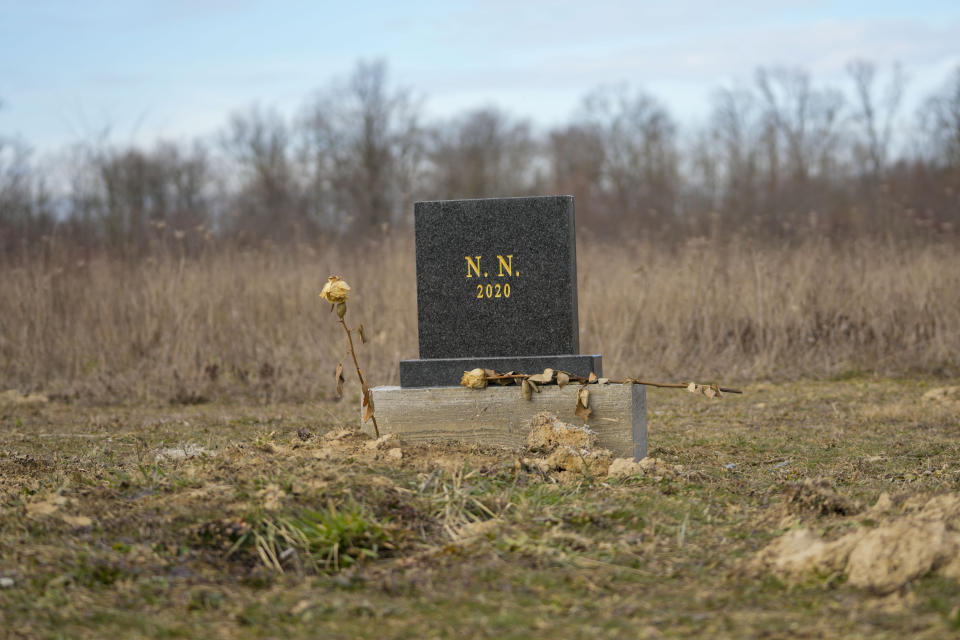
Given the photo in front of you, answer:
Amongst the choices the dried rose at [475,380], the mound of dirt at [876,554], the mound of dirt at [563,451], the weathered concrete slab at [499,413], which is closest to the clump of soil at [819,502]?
the mound of dirt at [876,554]

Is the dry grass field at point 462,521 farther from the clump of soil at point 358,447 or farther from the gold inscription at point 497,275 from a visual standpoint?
the gold inscription at point 497,275

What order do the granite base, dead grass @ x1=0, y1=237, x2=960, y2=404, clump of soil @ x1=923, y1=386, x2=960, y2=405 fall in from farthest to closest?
dead grass @ x1=0, y1=237, x2=960, y2=404
clump of soil @ x1=923, y1=386, x2=960, y2=405
the granite base

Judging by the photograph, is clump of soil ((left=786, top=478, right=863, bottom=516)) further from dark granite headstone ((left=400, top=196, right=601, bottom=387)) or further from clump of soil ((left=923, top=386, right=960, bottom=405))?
clump of soil ((left=923, top=386, right=960, bottom=405))

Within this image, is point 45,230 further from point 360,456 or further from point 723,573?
point 723,573

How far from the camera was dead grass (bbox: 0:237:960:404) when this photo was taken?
27.3 feet

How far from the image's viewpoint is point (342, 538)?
287cm

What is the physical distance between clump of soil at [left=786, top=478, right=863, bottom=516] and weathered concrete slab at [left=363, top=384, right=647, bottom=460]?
119cm

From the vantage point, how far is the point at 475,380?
4520 millimetres

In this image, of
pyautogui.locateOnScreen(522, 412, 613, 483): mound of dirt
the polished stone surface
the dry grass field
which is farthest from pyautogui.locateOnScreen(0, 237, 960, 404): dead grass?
pyautogui.locateOnScreen(522, 412, 613, 483): mound of dirt

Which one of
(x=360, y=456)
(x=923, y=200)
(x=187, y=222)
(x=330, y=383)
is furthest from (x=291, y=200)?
(x=360, y=456)

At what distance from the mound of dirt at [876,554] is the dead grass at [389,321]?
17.9ft

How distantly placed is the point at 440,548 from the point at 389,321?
237 inches

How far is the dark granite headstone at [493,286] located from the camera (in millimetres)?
4754

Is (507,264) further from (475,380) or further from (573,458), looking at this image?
(573,458)
